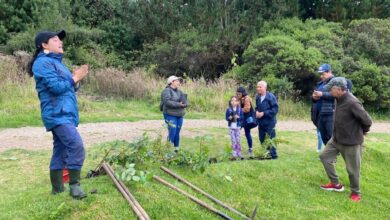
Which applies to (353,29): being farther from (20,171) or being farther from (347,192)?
(20,171)

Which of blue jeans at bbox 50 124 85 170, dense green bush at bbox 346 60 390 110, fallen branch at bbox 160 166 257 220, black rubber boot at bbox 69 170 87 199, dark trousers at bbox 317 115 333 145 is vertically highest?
blue jeans at bbox 50 124 85 170

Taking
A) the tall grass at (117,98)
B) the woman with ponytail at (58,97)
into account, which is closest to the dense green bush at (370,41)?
the tall grass at (117,98)

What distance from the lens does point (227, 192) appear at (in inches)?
247

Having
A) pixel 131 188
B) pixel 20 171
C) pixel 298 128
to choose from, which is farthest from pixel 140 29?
pixel 131 188

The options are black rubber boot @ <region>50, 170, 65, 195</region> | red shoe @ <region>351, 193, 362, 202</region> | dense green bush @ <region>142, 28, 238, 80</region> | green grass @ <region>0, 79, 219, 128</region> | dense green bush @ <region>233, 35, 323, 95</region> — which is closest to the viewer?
black rubber boot @ <region>50, 170, 65, 195</region>

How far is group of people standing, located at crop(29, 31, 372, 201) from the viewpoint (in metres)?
4.85

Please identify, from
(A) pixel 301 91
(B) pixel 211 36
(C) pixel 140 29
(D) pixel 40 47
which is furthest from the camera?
(C) pixel 140 29

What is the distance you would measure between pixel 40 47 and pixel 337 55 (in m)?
16.1

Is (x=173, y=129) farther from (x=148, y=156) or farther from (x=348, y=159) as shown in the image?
(x=348, y=159)

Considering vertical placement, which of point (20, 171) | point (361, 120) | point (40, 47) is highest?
point (40, 47)

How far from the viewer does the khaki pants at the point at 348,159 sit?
21.4ft

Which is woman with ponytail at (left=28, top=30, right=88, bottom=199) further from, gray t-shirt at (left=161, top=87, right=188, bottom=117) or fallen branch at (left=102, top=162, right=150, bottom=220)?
gray t-shirt at (left=161, top=87, right=188, bottom=117)

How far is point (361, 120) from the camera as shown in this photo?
628cm

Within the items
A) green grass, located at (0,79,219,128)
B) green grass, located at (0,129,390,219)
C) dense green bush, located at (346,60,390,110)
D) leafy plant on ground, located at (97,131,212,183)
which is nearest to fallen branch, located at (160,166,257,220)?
green grass, located at (0,129,390,219)
